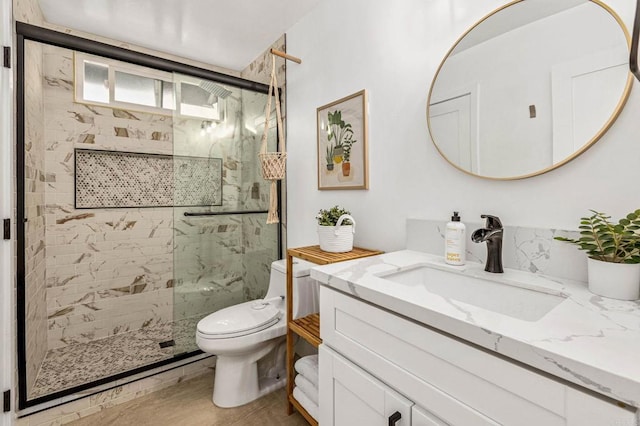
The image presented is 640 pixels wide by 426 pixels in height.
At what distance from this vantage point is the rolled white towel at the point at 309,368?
4.76 feet

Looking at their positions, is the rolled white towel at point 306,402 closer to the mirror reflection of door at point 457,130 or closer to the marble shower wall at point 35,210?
the mirror reflection of door at point 457,130

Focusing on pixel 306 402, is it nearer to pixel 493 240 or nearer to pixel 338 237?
pixel 338 237

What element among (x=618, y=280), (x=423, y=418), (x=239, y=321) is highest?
(x=618, y=280)

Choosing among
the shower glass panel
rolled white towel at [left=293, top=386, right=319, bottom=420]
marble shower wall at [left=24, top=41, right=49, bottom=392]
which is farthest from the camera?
the shower glass panel

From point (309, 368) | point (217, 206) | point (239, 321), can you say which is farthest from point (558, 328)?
point (217, 206)

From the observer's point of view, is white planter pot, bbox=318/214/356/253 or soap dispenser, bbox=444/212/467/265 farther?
white planter pot, bbox=318/214/356/253

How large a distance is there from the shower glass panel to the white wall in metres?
0.33

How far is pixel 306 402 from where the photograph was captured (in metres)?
1.45

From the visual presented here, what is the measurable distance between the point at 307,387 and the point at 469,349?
1.04 m

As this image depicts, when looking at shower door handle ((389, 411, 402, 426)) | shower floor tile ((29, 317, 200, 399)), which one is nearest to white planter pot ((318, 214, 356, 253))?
shower door handle ((389, 411, 402, 426))

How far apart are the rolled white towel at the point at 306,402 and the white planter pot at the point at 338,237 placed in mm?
717

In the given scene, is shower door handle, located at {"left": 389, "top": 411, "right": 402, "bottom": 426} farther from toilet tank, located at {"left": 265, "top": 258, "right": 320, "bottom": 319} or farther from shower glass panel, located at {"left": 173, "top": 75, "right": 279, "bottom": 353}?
shower glass panel, located at {"left": 173, "top": 75, "right": 279, "bottom": 353}

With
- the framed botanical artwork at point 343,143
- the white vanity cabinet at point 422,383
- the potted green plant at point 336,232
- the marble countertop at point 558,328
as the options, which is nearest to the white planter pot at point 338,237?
the potted green plant at point 336,232

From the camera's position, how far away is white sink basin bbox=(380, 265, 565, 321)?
2.86 ft
